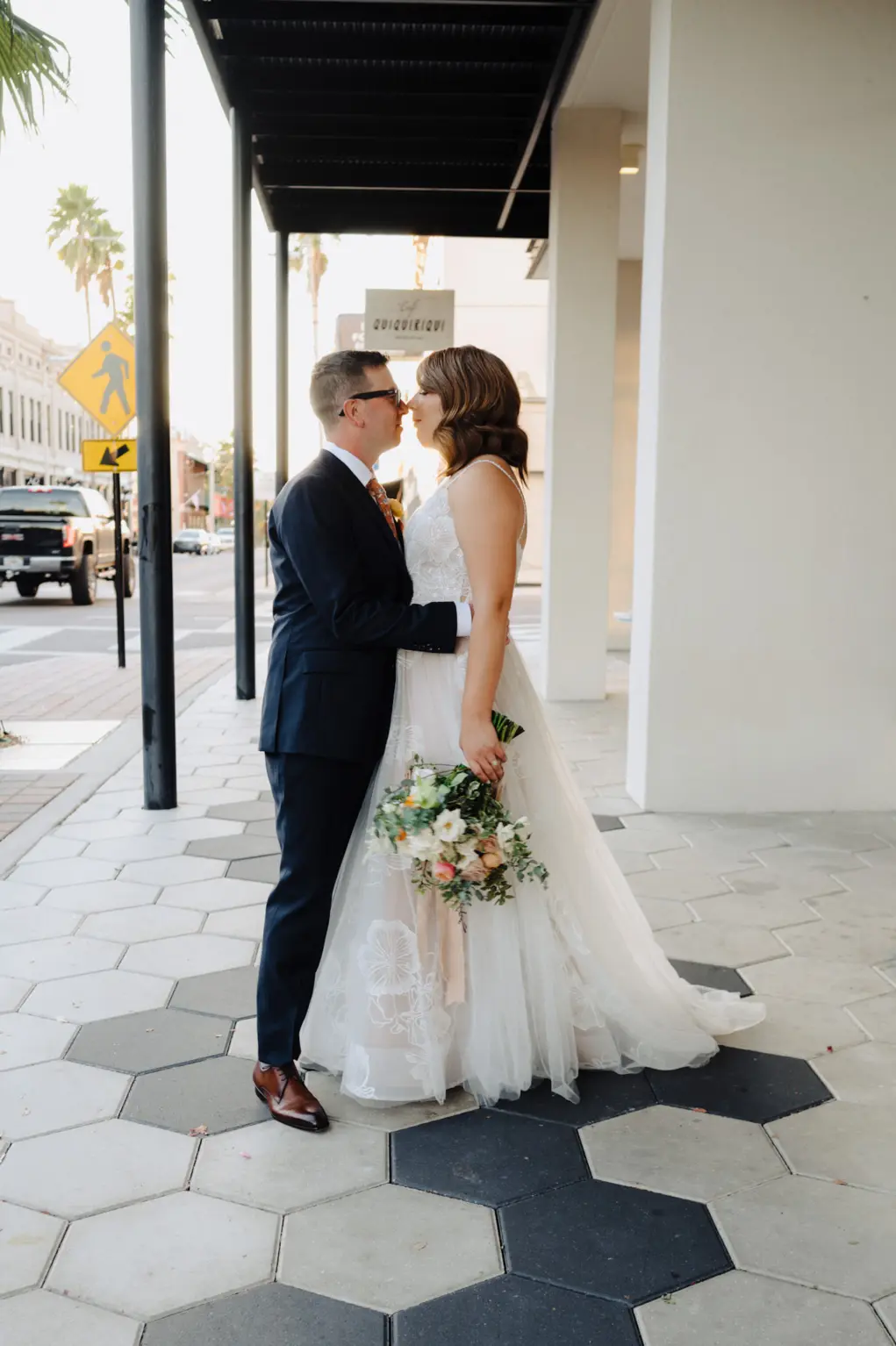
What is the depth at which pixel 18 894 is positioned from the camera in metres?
4.42

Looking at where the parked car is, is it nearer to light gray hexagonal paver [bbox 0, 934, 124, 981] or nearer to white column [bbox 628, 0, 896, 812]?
white column [bbox 628, 0, 896, 812]

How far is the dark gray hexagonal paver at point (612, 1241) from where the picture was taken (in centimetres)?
215

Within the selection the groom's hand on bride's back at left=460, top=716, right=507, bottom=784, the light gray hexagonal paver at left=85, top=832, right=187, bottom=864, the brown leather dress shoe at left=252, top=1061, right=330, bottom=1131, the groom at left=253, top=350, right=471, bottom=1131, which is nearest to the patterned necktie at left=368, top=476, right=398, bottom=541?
the groom at left=253, top=350, right=471, bottom=1131

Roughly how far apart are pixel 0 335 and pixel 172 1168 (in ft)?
182

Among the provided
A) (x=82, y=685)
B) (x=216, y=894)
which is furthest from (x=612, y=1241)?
(x=82, y=685)

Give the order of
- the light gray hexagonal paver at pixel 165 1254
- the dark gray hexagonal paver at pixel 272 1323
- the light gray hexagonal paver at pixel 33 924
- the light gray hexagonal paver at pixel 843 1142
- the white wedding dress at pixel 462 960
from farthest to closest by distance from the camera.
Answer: the light gray hexagonal paver at pixel 33 924 < the white wedding dress at pixel 462 960 < the light gray hexagonal paver at pixel 843 1142 < the light gray hexagonal paver at pixel 165 1254 < the dark gray hexagonal paver at pixel 272 1323

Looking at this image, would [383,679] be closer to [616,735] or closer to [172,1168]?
[172,1168]

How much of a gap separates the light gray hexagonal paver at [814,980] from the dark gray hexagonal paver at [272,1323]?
186 cm

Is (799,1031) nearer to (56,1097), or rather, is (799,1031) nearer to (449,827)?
(449,827)

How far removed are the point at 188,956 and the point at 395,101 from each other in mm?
6262

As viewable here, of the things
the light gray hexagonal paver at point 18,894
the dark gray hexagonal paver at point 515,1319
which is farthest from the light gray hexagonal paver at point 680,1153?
the light gray hexagonal paver at point 18,894

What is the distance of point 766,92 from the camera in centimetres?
536

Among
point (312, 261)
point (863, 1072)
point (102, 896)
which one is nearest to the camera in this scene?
point (863, 1072)

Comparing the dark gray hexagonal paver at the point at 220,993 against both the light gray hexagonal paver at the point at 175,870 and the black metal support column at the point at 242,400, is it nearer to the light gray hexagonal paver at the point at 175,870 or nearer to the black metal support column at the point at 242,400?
the light gray hexagonal paver at the point at 175,870
